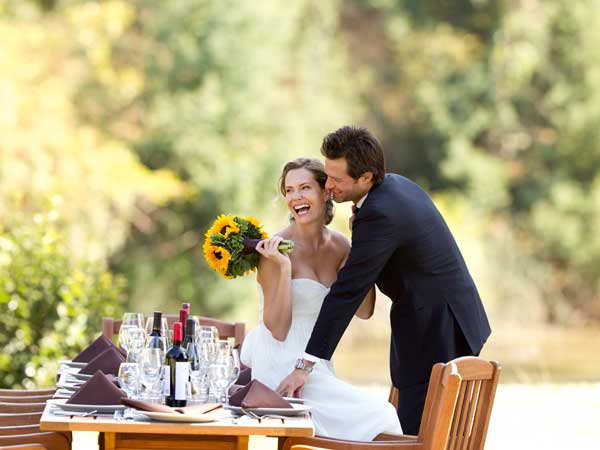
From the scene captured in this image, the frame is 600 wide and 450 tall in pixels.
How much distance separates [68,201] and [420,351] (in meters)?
10.2

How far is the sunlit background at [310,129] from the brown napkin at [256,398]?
7.38 meters

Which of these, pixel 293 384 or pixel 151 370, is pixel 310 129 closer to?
pixel 293 384

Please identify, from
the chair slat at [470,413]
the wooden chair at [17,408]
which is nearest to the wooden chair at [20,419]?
the wooden chair at [17,408]

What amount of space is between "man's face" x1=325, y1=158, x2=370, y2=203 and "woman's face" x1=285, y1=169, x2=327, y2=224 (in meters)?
0.12

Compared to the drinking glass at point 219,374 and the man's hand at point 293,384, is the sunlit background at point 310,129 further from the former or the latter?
the drinking glass at point 219,374

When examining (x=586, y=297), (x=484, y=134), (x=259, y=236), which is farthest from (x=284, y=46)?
(x=259, y=236)

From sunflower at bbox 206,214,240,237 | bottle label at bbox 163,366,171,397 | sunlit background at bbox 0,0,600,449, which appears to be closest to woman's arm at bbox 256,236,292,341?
sunflower at bbox 206,214,240,237

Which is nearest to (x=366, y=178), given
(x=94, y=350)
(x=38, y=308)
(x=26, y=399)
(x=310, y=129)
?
(x=94, y=350)

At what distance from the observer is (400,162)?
1792cm

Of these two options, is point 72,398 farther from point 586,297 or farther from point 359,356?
point 586,297

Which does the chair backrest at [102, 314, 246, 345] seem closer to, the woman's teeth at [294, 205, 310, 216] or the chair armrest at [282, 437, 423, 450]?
the woman's teeth at [294, 205, 310, 216]

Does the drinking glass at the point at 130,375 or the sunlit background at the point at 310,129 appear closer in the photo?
the drinking glass at the point at 130,375

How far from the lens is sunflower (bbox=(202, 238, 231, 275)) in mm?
3662

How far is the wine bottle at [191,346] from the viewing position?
10.8 feet
